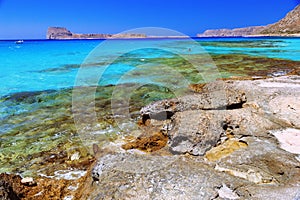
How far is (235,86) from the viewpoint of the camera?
9.33m

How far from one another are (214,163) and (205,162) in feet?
0.51

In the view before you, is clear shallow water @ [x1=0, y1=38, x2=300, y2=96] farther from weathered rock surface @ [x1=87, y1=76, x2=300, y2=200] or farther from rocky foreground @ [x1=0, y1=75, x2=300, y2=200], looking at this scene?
weathered rock surface @ [x1=87, y1=76, x2=300, y2=200]

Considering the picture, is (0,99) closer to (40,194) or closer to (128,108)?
(128,108)

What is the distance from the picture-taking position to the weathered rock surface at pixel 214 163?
12.4 ft

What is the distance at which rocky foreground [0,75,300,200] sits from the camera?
381cm

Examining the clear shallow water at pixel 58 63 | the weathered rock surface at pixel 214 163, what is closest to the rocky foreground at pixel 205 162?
the weathered rock surface at pixel 214 163

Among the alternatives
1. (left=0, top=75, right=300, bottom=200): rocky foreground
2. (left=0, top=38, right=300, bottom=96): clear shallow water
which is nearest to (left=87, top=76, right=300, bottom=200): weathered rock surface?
(left=0, top=75, right=300, bottom=200): rocky foreground

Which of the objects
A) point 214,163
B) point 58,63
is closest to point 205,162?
point 214,163

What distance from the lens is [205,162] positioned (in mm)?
4590

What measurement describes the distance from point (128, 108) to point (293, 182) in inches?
292

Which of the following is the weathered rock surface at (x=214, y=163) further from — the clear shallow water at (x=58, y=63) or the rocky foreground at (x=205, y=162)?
the clear shallow water at (x=58, y=63)

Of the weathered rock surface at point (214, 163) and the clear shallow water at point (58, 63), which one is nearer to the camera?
the weathered rock surface at point (214, 163)

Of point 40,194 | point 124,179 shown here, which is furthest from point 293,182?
point 40,194

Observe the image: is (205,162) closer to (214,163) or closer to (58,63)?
(214,163)
